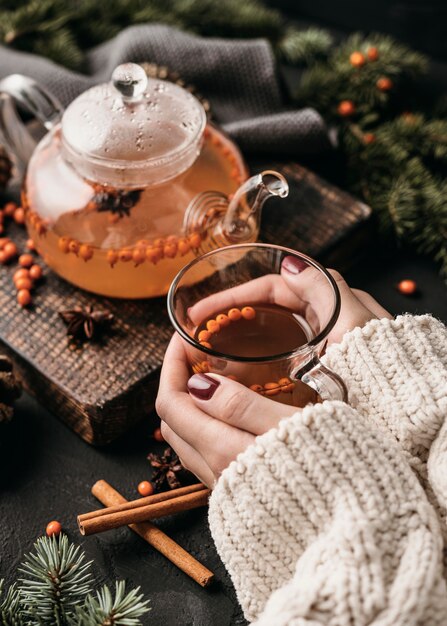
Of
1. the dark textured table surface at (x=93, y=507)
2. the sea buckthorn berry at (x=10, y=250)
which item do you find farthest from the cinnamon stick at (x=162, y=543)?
the sea buckthorn berry at (x=10, y=250)

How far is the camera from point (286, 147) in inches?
58.3

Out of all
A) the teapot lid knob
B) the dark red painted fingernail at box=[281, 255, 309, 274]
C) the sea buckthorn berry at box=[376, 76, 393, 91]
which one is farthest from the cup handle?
the sea buckthorn berry at box=[376, 76, 393, 91]

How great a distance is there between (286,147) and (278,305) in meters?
0.60

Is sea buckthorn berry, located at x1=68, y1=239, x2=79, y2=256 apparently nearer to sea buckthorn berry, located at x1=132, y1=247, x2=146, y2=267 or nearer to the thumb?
sea buckthorn berry, located at x1=132, y1=247, x2=146, y2=267

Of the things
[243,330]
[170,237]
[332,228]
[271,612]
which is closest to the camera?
[271,612]

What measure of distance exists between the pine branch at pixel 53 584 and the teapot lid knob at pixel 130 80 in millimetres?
614

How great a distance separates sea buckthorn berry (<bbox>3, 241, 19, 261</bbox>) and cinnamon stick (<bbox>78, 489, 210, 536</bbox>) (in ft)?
1.67

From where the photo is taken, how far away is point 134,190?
112cm

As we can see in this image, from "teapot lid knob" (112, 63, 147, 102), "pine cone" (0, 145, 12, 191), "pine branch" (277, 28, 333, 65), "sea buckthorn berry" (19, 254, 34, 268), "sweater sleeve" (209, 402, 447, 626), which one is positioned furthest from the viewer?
"pine branch" (277, 28, 333, 65)

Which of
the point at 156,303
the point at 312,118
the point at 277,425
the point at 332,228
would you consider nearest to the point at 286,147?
the point at 312,118

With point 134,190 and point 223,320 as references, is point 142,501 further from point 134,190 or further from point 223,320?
Result: point 134,190

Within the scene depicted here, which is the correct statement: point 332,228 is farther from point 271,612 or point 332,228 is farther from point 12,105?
point 271,612

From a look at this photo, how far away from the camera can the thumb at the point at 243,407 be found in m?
0.83

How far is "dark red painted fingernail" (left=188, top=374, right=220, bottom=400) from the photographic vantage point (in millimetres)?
851
